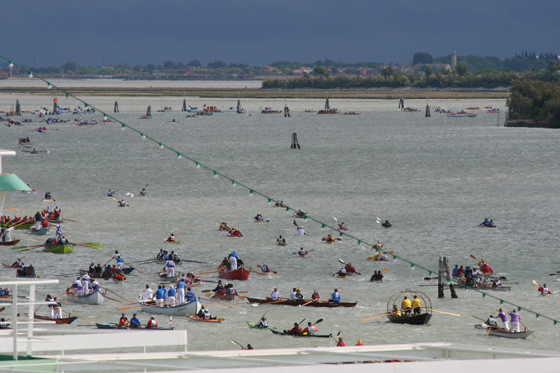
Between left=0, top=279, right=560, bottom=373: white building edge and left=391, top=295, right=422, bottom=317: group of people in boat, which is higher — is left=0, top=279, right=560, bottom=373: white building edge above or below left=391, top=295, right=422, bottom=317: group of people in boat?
above

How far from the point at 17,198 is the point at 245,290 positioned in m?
37.8

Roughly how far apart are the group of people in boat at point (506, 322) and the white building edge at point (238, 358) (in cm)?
1849

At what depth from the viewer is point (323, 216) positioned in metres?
65.4

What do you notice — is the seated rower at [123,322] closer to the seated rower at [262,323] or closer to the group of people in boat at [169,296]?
Answer: the group of people in boat at [169,296]

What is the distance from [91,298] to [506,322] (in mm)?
17535

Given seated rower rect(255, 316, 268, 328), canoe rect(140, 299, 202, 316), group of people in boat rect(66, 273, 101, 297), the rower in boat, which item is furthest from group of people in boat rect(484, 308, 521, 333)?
group of people in boat rect(66, 273, 101, 297)

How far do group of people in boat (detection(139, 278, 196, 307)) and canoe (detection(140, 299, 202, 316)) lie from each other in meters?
0.27

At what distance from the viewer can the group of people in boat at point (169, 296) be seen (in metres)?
38.2

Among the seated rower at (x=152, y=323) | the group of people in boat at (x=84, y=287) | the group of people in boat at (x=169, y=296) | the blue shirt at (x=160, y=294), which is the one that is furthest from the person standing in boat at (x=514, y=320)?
the group of people in boat at (x=84, y=287)

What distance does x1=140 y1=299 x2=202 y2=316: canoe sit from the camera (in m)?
37.3

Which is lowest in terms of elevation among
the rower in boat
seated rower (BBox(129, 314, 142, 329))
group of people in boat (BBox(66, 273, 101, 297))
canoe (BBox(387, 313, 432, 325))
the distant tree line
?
group of people in boat (BBox(66, 273, 101, 297))

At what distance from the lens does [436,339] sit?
33.9m

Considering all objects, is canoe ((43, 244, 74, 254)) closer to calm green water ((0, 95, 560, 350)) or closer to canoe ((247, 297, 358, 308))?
calm green water ((0, 95, 560, 350))

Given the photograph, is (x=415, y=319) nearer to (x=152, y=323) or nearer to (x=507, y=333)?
(x=507, y=333)
